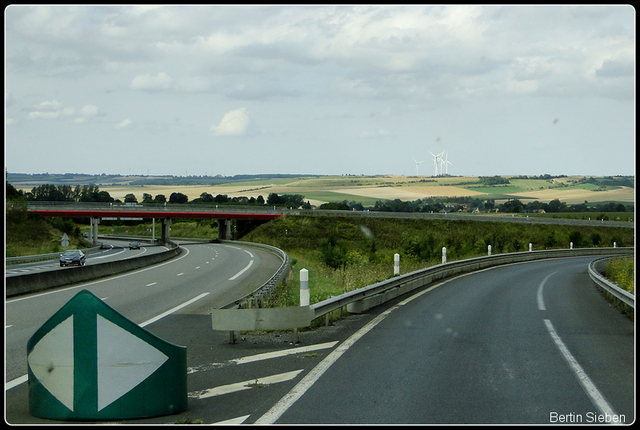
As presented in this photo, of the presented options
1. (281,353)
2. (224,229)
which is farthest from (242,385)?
(224,229)

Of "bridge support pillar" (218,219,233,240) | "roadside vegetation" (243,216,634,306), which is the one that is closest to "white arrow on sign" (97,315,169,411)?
"roadside vegetation" (243,216,634,306)

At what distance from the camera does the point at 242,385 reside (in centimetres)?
789

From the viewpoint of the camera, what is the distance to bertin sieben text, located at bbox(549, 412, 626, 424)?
6.43 metres

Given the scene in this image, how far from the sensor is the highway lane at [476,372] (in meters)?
6.68

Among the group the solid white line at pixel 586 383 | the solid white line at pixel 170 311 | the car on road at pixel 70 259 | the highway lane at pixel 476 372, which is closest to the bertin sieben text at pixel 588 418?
the highway lane at pixel 476 372

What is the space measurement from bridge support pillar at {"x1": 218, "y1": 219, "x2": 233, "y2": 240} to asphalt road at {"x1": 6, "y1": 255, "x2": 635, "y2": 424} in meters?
88.1

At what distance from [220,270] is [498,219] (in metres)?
71.9

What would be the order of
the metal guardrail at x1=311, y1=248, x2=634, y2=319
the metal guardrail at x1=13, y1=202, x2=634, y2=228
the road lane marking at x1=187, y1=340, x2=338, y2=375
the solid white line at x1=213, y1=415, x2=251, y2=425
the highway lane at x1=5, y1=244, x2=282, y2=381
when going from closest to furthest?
the solid white line at x1=213, y1=415, x2=251, y2=425 → the road lane marking at x1=187, y1=340, x2=338, y2=375 → the highway lane at x1=5, y1=244, x2=282, y2=381 → the metal guardrail at x1=311, y1=248, x2=634, y2=319 → the metal guardrail at x1=13, y1=202, x2=634, y2=228

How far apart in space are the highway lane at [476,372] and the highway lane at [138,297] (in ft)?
15.5

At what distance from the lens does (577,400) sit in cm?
717

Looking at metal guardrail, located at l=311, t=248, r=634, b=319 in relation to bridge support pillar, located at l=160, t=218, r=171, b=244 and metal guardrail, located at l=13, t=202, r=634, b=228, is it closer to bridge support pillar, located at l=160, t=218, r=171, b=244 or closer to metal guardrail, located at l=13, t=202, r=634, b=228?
metal guardrail, located at l=13, t=202, r=634, b=228

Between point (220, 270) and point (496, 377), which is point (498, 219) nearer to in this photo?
point (220, 270)

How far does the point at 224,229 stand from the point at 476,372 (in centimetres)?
9644

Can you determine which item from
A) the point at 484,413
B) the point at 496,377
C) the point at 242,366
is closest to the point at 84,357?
the point at 242,366
